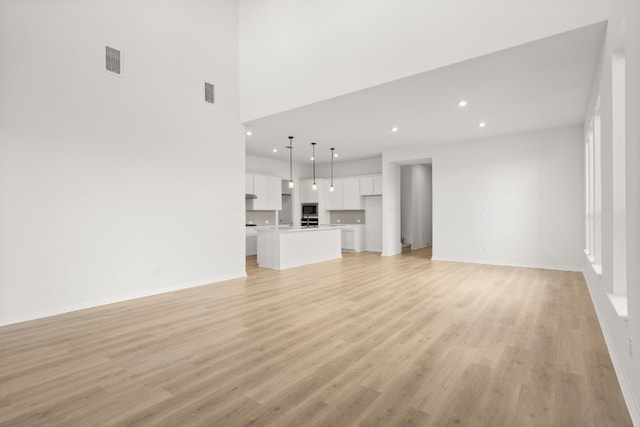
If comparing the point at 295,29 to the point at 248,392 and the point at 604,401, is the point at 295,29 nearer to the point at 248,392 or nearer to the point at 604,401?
the point at 248,392

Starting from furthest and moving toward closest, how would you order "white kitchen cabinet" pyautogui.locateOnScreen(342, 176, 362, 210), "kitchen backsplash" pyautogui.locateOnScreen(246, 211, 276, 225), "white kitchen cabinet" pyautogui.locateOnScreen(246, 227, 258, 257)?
"white kitchen cabinet" pyautogui.locateOnScreen(342, 176, 362, 210)
"kitchen backsplash" pyautogui.locateOnScreen(246, 211, 276, 225)
"white kitchen cabinet" pyautogui.locateOnScreen(246, 227, 258, 257)

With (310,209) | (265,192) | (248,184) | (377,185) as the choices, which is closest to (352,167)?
(377,185)

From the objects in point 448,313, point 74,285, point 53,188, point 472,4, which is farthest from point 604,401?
point 53,188

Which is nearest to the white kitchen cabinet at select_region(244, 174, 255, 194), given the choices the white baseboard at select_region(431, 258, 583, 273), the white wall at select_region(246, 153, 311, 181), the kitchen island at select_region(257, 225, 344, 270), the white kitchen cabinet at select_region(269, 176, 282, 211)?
the white wall at select_region(246, 153, 311, 181)

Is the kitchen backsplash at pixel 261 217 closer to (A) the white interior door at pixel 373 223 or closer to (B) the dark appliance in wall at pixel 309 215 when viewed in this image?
(B) the dark appliance in wall at pixel 309 215

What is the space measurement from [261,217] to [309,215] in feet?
5.34

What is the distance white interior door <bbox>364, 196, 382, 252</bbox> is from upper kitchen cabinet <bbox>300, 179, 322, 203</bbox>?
5.30ft

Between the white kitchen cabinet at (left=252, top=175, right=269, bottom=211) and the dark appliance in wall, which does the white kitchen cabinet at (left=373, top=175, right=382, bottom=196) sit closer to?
the dark appliance in wall

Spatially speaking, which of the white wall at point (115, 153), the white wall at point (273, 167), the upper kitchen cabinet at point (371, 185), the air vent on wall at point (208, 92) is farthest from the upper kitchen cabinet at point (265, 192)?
the air vent on wall at point (208, 92)

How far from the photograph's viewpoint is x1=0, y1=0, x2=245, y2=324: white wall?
3627 millimetres

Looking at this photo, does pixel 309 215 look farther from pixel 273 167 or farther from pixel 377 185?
pixel 377 185

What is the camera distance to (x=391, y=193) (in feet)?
29.5

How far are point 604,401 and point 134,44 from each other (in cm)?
618

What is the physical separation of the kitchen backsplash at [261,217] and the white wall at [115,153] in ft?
12.4
